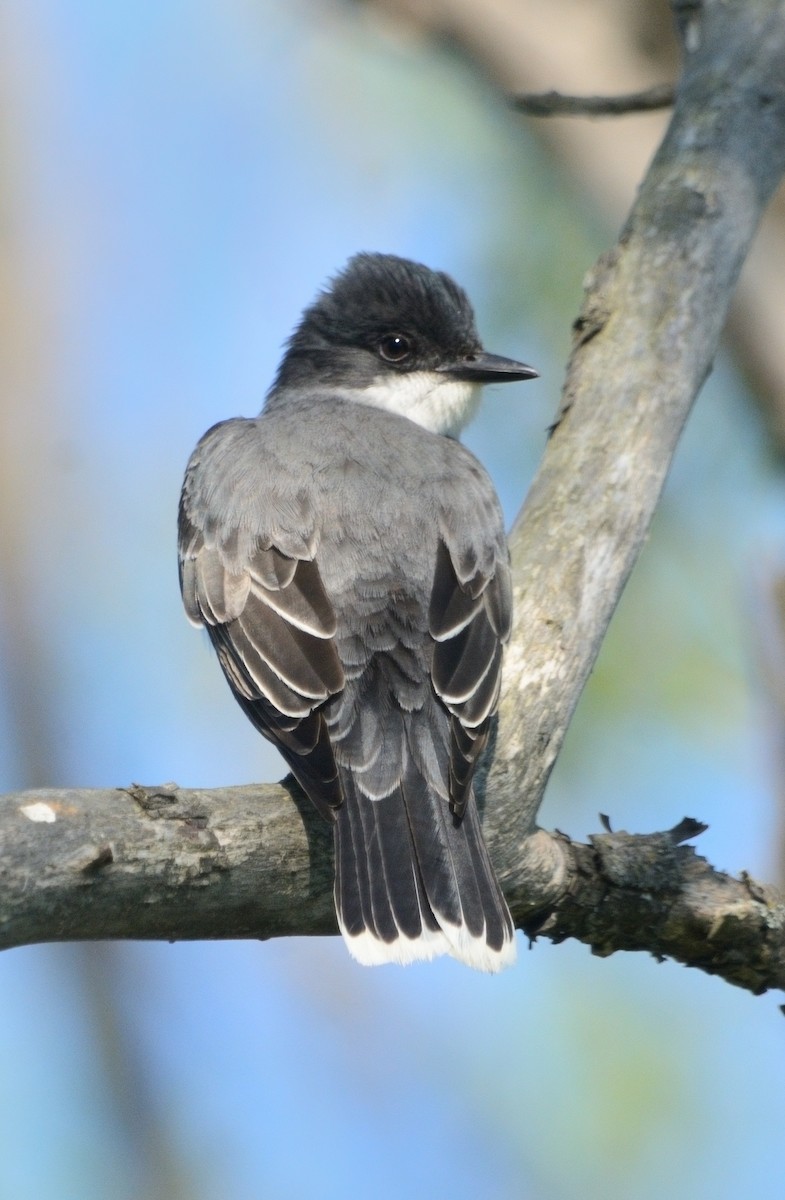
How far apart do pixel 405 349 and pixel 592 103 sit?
162 centimetres

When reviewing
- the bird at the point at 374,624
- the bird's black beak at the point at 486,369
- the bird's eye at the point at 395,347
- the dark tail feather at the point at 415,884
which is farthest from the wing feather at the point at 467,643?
the bird's eye at the point at 395,347

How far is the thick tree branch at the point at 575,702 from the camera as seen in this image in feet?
11.0

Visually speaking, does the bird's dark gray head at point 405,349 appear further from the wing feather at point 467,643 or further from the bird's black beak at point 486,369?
the wing feather at point 467,643

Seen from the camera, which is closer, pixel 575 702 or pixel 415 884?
pixel 415 884

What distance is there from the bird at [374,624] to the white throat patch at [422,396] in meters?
0.03

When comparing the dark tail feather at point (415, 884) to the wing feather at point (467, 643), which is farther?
the wing feather at point (467, 643)

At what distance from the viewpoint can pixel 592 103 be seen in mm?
6551

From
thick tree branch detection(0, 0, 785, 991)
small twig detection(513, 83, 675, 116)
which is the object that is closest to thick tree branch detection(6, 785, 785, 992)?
thick tree branch detection(0, 0, 785, 991)

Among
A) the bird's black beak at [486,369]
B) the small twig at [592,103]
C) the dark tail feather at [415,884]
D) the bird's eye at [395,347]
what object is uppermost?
the small twig at [592,103]

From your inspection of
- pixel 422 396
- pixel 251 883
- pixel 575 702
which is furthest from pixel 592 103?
pixel 251 883

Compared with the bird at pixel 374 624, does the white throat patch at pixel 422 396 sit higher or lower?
higher

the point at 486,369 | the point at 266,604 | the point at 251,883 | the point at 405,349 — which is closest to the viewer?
the point at 251,883

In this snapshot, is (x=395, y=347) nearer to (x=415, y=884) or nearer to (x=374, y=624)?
(x=374, y=624)

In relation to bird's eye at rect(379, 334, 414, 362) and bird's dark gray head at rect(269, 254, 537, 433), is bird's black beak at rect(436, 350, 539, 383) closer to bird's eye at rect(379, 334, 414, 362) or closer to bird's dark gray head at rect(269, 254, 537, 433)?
bird's dark gray head at rect(269, 254, 537, 433)
